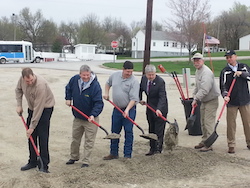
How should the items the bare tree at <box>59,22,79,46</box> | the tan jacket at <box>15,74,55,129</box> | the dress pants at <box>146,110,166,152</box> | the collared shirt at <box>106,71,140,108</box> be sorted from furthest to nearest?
the bare tree at <box>59,22,79,46</box>, the dress pants at <box>146,110,166,152</box>, the collared shirt at <box>106,71,140,108</box>, the tan jacket at <box>15,74,55,129</box>

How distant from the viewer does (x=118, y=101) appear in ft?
17.9

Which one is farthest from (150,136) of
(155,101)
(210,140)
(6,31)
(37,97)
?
(6,31)

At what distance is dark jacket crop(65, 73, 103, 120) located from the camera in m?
5.00

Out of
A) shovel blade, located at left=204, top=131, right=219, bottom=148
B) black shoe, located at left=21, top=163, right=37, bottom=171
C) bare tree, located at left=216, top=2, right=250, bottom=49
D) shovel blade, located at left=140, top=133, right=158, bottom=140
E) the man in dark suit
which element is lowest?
black shoe, located at left=21, top=163, right=37, bottom=171

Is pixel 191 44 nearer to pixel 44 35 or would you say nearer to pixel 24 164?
pixel 24 164

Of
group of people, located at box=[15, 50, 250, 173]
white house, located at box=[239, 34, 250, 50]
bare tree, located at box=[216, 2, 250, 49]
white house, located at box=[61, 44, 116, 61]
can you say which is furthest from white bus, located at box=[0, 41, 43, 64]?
white house, located at box=[239, 34, 250, 50]

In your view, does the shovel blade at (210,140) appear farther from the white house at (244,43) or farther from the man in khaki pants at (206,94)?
the white house at (244,43)

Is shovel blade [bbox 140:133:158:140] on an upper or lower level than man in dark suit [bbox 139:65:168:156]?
lower

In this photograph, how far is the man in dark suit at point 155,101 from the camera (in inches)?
220

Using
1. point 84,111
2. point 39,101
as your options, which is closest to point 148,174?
point 84,111

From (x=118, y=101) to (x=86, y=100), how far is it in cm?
62

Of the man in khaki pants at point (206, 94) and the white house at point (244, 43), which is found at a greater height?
the white house at point (244, 43)

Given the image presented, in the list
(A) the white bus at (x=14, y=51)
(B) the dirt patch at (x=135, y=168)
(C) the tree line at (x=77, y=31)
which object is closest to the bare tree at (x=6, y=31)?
(C) the tree line at (x=77, y=31)

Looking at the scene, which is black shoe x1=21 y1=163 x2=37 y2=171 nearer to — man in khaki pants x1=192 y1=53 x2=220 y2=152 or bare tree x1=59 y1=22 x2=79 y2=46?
man in khaki pants x1=192 y1=53 x2=220 y2=152
